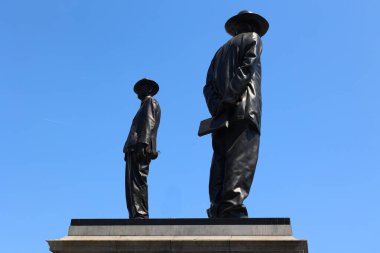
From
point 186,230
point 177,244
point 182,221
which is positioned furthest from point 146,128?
point 177,244

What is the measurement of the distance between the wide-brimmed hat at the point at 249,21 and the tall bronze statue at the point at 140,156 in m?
2.72

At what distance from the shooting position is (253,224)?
316 inches

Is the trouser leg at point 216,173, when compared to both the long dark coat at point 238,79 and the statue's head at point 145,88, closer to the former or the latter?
the long dark coat at point 238,79

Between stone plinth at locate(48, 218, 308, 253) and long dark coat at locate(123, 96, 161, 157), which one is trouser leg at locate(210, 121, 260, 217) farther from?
long dark coat at locate(123, 96, 161, 157)

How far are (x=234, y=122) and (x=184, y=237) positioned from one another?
2027 mm

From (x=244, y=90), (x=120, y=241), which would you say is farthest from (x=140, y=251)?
(x=244, y=90)

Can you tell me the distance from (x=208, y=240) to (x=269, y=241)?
803mm

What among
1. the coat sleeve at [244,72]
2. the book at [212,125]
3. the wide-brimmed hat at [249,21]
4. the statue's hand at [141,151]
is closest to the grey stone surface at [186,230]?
the book at [212,125]

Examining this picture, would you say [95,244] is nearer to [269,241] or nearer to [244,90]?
[269,241]

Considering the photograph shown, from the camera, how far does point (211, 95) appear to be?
9.67 metres

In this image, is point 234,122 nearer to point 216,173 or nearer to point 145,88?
point 216,173

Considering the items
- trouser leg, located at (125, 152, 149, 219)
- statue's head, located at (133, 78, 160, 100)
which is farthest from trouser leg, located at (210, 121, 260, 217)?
statue's head, located at (133, 78, 160, 100)

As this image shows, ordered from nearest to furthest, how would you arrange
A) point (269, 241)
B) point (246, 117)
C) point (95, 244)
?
1. point (269, 241)
2. point (95, 244)
3. point (246, 117)

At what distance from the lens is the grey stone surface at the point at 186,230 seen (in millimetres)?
7934
